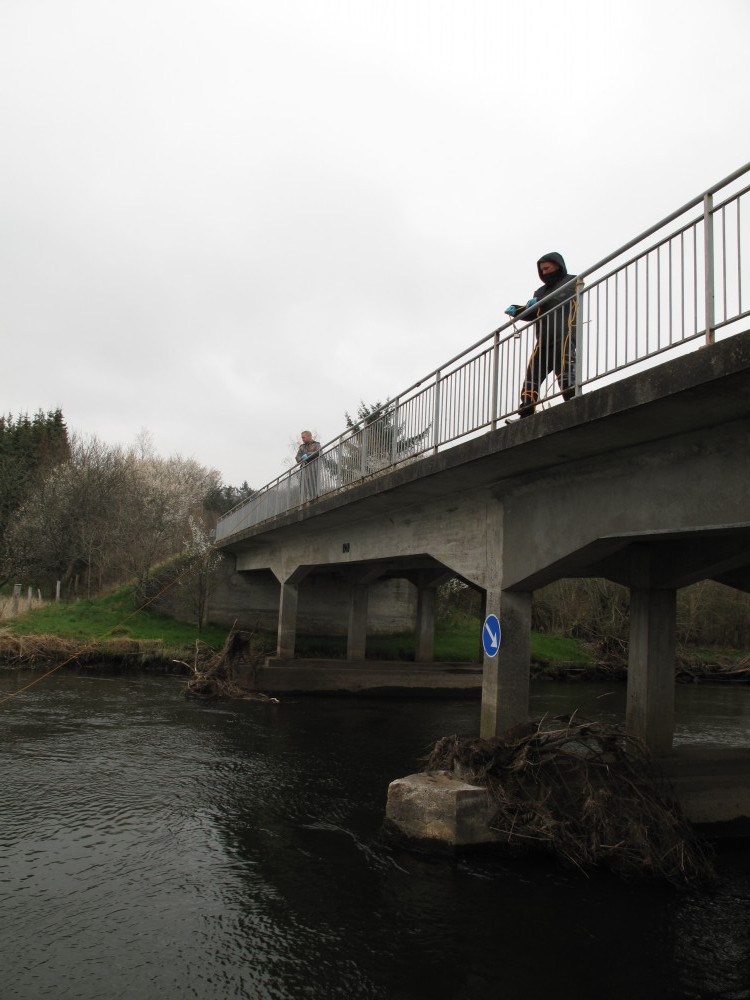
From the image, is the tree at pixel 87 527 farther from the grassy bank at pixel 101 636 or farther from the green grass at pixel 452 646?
the green grass at pixel 452 646

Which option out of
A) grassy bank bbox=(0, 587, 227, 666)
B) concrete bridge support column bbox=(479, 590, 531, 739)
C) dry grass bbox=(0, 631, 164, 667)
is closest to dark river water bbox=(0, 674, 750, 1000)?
concrete bridge support column bbox=(479, 590, 531, 739)

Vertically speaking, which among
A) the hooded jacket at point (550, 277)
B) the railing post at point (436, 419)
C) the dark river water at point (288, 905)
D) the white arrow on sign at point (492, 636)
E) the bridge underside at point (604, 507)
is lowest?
the dark river water at point (288, 905)

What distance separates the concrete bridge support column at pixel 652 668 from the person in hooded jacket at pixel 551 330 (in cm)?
429

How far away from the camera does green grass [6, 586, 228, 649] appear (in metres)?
26.2

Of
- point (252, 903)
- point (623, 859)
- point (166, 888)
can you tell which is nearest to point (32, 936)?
point (166, 888)

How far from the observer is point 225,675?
20.6 metres

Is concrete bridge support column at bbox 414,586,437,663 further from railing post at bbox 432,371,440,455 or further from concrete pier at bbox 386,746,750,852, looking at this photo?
concrete pier at bbox 386,746,750,852

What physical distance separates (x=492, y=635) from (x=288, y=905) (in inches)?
184

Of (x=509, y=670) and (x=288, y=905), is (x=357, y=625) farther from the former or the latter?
(x=288, y=905)

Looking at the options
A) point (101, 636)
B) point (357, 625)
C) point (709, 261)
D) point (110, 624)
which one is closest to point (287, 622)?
point (357, 625)

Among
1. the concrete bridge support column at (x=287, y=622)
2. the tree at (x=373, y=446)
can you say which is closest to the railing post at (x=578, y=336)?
the tree at (x=373, y=446)

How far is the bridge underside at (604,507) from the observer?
21.7 ft

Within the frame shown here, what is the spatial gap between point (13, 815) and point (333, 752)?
6.05 meters

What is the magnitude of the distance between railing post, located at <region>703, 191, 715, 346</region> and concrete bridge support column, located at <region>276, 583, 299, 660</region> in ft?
64.3
